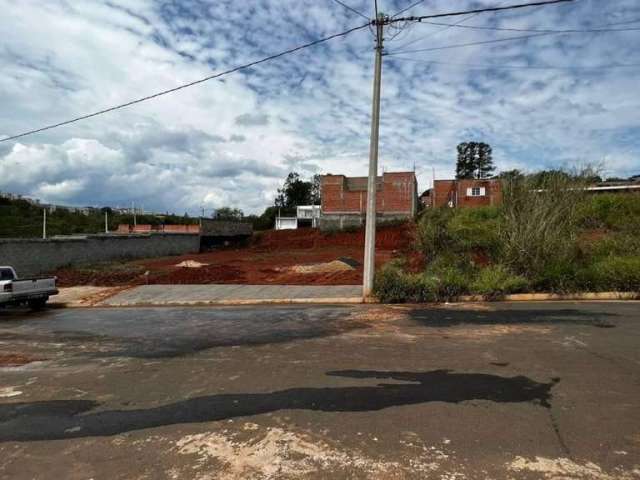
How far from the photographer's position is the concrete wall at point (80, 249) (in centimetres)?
2088

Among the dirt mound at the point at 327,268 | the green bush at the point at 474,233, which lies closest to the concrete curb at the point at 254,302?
the green bush at the point at 474,233

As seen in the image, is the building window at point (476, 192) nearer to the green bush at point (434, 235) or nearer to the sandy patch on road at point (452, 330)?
the green bush at point (434, 235)

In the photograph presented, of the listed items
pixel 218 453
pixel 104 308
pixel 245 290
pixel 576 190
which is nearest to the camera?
pixel 218 453

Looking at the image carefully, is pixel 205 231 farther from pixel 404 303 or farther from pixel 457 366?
pixel 457 366

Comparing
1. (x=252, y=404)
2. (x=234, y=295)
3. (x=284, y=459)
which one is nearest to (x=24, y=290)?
(x=234, y=295)

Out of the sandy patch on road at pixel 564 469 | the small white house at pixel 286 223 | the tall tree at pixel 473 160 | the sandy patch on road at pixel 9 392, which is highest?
the tall tree at pixel 473 160

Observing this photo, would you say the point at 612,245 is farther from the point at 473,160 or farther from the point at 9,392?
the point at 473,160

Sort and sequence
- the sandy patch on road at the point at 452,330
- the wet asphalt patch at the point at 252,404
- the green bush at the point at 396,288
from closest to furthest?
the wet asphalt patch at the point at 252,404 → the sandy patch on road at the point at 452,330 → the green bush at the point at 396,288

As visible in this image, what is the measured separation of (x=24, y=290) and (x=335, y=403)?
12597mm

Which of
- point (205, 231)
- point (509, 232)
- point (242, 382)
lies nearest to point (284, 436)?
point (242, 382)

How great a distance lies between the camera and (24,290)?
14047 millimetres

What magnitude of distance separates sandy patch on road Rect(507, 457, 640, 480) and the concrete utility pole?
10.0 meters

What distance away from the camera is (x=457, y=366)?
6316 millimetres

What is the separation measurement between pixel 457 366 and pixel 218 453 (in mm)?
3536
